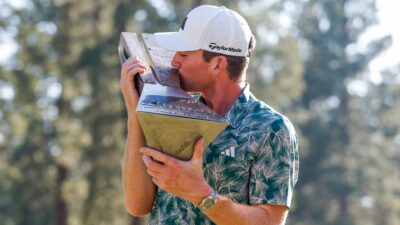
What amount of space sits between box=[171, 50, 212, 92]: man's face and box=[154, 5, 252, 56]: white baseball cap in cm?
3

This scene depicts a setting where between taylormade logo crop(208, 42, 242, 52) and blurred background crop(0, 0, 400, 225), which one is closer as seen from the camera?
taylormade logo crop(208, 42, 242, 52)

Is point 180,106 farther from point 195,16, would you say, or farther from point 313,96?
point 313,96

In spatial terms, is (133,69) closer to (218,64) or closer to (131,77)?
(131,77)

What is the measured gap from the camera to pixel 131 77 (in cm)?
353

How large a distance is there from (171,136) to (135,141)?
54cm

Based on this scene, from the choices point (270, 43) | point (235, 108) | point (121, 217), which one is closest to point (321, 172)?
point (270, 43)

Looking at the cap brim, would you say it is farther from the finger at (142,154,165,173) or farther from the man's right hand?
the finger at (142,154,165,173)

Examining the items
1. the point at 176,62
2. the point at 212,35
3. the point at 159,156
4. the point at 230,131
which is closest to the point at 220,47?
the point at 212,35

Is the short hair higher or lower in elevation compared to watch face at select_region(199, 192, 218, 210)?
higher

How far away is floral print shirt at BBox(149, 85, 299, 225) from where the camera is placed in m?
3.47

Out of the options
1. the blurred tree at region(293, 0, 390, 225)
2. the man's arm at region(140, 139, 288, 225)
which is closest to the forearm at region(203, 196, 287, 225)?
the man's arm at region(140, 139, 288, 225)

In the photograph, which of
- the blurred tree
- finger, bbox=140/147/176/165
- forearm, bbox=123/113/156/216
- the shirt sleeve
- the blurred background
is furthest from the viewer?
the blurred tree

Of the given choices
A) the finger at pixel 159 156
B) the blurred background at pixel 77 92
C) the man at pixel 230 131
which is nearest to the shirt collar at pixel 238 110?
the man at pixel 230 131

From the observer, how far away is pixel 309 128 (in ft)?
120
